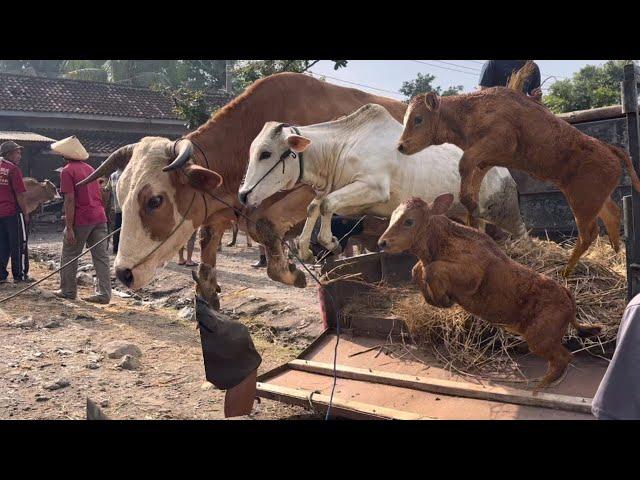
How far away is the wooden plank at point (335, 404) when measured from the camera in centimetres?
250

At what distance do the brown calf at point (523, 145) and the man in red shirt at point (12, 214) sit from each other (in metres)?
6.44

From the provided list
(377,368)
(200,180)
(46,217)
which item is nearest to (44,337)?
(200,180)

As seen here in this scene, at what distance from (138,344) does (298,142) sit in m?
3.35

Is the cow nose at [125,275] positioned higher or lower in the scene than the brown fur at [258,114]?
lower

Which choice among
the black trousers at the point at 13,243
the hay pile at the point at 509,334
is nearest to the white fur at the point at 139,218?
the hay pile at the point at 509,334

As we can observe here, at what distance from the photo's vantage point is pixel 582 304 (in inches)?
103

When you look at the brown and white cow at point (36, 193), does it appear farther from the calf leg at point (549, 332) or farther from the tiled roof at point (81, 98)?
the calf leg at point (549, 332)

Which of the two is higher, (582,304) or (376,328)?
(582,304)

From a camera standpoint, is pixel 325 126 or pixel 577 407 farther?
pixel 325 126

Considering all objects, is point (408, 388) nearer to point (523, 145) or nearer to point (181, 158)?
point (523, 145)

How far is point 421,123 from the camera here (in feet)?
7.07

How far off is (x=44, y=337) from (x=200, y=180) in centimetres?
320

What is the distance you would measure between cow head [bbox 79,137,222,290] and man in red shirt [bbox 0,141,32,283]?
4652 mm

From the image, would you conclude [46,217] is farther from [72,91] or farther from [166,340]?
[166,340]
